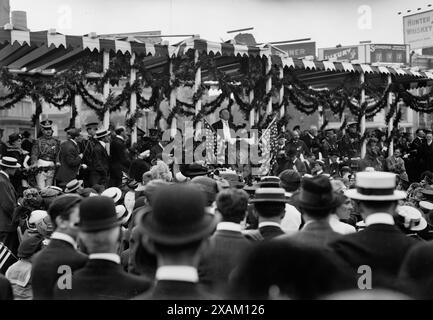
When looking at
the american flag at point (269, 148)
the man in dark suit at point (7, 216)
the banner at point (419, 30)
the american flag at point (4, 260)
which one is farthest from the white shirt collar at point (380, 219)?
the banner at point (419, 30)

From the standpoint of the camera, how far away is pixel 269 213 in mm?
4324

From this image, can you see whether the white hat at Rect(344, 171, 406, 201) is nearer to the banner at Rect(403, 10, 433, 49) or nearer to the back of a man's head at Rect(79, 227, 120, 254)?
the back of a man's head at Rect(79, 227, 120, 254)

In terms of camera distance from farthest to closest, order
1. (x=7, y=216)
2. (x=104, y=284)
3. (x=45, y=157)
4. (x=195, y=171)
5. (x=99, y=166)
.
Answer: (x=99, y=166)
(x=45, y=157)
(x=195, y=171)
(x=7, y=216)
(x=104, y=284)

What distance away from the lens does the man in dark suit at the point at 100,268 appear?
3.08 m

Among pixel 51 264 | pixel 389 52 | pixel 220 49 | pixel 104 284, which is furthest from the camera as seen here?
pixel 389 52

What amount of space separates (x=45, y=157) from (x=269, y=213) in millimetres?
8183

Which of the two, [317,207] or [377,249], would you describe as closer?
[377,249]

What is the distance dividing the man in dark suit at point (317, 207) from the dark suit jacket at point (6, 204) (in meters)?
5.64

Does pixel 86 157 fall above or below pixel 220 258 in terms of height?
above

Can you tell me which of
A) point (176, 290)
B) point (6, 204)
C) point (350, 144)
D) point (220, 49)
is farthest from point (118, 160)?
point (176, 290)

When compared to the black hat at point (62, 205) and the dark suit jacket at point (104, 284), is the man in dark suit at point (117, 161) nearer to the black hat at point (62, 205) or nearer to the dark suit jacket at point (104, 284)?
the black hat at point (62, 205)

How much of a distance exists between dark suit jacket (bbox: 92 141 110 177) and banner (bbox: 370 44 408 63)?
3969 cm

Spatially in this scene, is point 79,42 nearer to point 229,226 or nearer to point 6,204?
point 6,204
